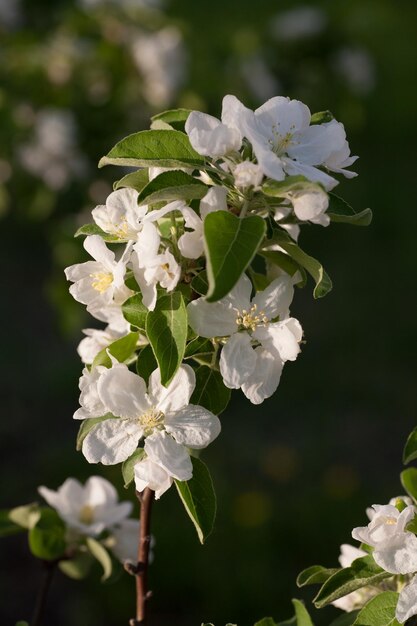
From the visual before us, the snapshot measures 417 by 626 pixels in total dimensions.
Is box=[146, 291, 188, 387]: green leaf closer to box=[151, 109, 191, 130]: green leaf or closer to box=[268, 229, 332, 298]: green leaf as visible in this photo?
box=[268, 229, 332, 298]: green leaf

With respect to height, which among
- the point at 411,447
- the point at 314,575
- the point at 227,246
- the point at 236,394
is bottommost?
the point at 236,394

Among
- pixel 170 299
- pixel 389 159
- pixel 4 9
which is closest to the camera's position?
pixel 170 299

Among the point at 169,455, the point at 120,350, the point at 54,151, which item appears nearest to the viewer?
the point at 169,455

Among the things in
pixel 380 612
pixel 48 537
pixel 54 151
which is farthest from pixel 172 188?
pixel 54 151

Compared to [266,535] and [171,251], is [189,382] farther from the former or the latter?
[266,535]

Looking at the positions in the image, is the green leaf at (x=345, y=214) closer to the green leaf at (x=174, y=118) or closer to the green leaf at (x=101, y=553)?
the green leaf at (x=174, y=118)

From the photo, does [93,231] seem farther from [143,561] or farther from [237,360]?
[143,561]

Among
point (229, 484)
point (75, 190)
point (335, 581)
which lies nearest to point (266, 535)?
point (229, 484)
